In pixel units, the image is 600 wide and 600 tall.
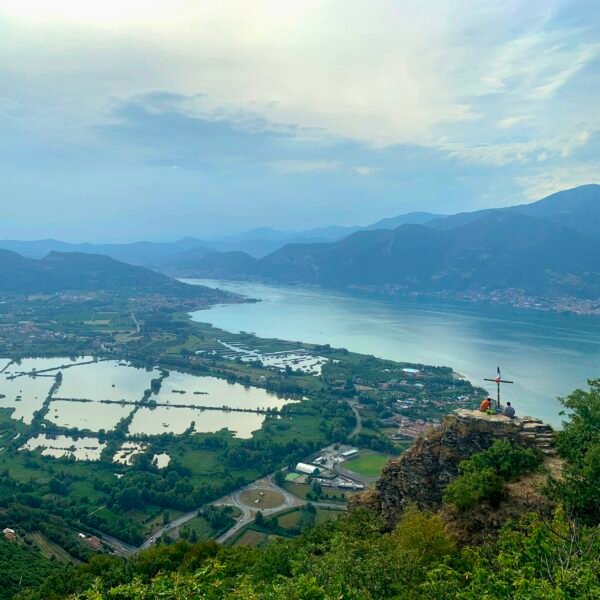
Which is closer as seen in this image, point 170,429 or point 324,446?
point 324,446

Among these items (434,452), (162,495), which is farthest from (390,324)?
(434,452)

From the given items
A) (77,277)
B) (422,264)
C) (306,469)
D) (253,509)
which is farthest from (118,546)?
(422,264)

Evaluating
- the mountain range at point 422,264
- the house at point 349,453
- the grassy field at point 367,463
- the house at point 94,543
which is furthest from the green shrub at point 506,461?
the mountain range at point 422,264

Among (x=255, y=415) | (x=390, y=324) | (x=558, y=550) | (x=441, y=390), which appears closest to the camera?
(x=558, y=550)

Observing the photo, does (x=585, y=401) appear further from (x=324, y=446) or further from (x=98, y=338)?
(x=98, y=338)

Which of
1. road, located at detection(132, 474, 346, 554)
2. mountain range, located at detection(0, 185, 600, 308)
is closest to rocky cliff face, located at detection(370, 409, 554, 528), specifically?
road, located at detection(132, 474, 346, 554)

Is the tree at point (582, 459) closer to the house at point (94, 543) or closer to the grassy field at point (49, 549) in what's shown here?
the grassy field at point (49, 549)

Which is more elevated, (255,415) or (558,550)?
(558,550)

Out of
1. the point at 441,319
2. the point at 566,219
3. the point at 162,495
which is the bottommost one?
the point at 162,495
